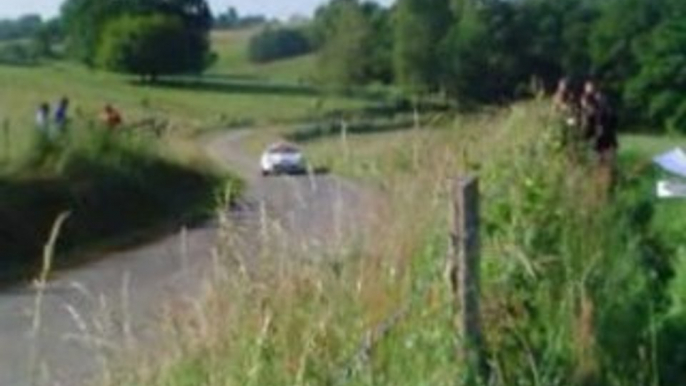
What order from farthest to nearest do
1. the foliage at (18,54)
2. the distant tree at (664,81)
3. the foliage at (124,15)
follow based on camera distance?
the foliage at (124,15)
the foliage at (18,54)
the distant tree at (664,81)

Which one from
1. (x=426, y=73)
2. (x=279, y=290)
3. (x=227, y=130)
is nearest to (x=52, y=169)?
(x=426, y=73)

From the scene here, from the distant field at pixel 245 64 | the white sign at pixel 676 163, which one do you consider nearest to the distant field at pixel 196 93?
the distant field at pixel 245 64

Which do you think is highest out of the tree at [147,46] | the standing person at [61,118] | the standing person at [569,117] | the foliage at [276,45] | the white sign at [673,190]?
the standing person at [569,117]

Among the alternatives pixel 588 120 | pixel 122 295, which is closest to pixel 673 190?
pixel 588 120

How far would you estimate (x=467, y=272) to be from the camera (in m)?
7.32

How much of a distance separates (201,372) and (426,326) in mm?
1279

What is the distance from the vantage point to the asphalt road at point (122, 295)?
745cm

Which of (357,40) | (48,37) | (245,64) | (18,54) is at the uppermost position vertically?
(357,40)

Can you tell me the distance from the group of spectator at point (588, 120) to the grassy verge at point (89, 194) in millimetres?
6152

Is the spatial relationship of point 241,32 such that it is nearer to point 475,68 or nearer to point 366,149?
point 475,68

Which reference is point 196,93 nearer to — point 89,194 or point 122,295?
point 89,194

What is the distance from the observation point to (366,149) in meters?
12.3

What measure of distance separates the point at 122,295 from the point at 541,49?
26793 millimetres

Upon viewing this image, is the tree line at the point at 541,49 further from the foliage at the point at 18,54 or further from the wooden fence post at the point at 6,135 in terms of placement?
the foliage at the point at 18,54
